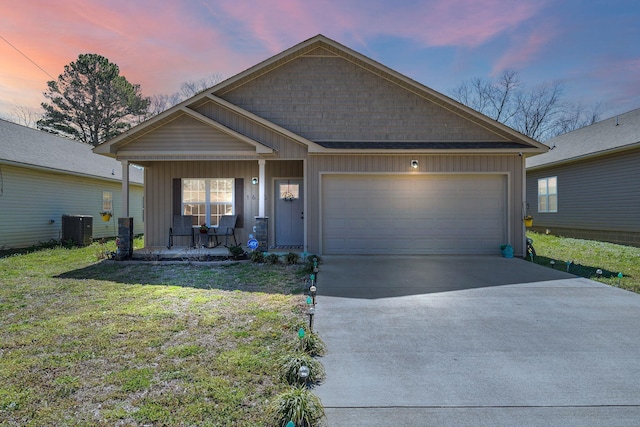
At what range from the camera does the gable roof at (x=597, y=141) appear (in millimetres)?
11812

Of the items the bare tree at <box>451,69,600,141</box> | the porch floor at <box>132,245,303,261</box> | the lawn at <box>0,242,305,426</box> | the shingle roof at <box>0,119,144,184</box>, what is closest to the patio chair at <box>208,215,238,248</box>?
the porch floor at <box>132,245,303,261</box>

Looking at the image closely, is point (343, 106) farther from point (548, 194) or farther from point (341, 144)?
point (548, 194)

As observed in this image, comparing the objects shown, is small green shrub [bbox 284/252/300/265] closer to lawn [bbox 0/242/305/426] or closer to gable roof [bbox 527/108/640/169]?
lawn [bbox 0/242/305/426]

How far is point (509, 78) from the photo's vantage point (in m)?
29.9

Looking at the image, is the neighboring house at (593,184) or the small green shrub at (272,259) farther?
the neighboring house at (593,184)

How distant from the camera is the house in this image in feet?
30.3

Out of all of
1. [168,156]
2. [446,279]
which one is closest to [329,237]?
[446,279]

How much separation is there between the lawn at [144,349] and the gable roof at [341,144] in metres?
4.09

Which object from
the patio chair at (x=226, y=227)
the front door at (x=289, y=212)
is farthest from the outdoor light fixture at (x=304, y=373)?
the front door at (x=289, y=212)

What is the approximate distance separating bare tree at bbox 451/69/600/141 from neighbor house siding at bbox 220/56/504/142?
2342 cm

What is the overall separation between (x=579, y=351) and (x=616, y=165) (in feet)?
38.6

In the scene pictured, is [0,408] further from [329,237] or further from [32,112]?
[32,112]

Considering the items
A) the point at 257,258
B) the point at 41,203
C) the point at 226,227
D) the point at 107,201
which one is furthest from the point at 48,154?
the point at 257,258

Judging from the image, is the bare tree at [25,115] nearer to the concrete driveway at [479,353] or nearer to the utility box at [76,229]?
the utility box at [76,229]
